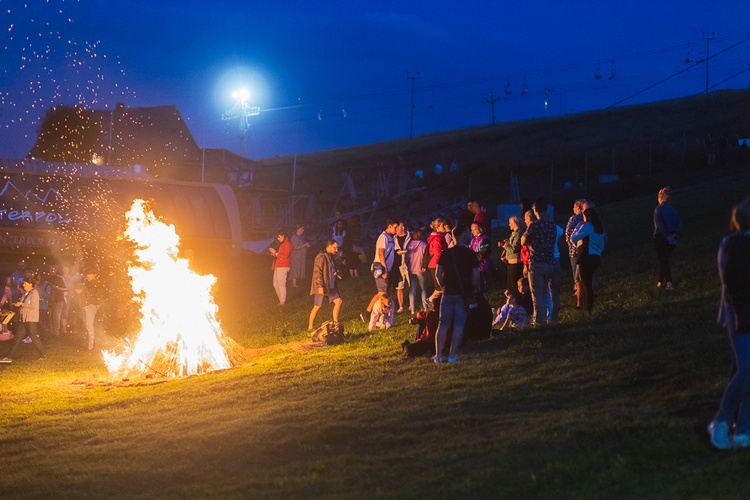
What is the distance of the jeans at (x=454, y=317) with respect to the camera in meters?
12.1

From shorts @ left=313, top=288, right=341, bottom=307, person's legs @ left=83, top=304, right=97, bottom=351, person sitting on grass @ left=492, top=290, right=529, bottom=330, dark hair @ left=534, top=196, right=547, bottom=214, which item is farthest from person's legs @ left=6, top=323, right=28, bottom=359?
dark hair @ left=534, top=196, right=547, bottom=214

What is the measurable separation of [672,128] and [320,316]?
198 ft

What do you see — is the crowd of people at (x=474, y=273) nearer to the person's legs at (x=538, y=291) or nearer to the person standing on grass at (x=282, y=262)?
the person's legs at (x=538, y=291)

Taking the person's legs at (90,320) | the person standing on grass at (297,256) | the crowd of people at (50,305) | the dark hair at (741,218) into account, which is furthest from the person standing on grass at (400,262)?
the dark hair at (741,218)

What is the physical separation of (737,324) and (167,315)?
A: 10.9 meters

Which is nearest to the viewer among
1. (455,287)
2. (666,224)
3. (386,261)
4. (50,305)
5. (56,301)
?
(455,287)

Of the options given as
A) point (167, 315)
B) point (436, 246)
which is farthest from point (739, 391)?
point (167, 315)

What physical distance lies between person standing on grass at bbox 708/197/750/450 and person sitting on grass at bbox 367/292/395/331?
10.0 m

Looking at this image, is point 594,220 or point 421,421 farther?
point 594,220

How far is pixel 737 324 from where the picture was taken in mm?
7242

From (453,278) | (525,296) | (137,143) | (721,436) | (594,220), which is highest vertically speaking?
(137,143)

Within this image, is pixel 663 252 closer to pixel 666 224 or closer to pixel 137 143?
pixel 666 224

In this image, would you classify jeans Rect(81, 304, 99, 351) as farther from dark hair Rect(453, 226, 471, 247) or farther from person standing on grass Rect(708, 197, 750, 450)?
person standing on grass Rect(708, 197, 750, 450)

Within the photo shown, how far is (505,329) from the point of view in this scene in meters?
14.0
